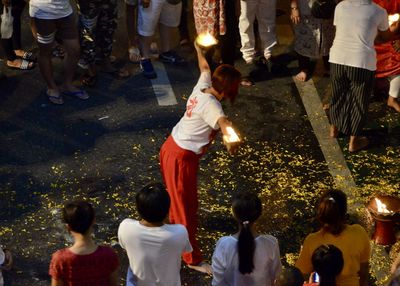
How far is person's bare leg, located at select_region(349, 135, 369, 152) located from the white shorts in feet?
8.29

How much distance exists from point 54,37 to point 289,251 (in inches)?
134

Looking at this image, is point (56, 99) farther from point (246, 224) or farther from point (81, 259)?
point (246, 224)

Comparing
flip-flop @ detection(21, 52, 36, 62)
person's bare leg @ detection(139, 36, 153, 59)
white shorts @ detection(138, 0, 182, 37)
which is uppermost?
white shorts @ detection(138, 0, 182, 37)

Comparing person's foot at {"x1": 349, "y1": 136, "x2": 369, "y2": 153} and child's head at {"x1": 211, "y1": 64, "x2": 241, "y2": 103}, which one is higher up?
child's head at {"x1": 211, "y1": 64, "x2": 241, "y2": 103}

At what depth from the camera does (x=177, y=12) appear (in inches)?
345

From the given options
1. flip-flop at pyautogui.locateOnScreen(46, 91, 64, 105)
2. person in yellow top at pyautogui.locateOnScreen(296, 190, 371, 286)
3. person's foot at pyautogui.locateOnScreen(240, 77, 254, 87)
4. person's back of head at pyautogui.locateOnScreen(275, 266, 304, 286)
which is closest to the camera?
person's back of head at pyautogui.locateOnScreen(275, 266, 304, 286)

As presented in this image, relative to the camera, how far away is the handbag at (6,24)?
8172 millimetres

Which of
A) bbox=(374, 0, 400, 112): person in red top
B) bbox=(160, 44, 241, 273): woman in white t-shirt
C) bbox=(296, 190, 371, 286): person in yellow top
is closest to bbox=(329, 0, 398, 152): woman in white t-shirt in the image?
bbox=(374, 0, 400, 112): person in red top

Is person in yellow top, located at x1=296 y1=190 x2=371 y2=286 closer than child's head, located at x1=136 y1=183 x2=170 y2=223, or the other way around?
child's head, located at x1=136 y1=183 x2=170 y2=223

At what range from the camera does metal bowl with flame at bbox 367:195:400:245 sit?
6.25m

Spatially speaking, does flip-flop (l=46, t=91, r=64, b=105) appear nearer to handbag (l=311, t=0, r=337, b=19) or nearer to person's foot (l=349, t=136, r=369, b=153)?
handbag (l=311, t=0, r=337, b=19)

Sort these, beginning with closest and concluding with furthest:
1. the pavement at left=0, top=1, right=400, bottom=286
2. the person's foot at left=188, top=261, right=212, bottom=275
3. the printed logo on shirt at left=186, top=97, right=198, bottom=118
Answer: the printed logo on shirt at left=186, top=97, right=198, bottom=118, the person's foot at left=188, top=261, right=212, bottom=275, the pavement at left=0, top=1, right=400, bottom=286

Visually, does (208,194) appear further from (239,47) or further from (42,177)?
(239,47)

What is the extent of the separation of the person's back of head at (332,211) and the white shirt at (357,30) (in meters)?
2.47
